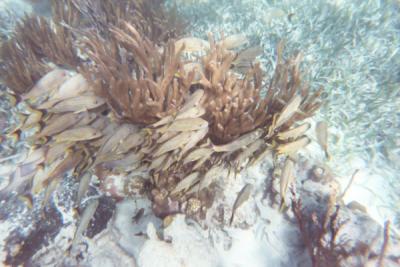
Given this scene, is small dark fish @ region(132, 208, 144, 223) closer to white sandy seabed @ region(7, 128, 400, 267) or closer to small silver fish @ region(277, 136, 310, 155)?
white sandy seabed @ region(7, 128, 400, 267)

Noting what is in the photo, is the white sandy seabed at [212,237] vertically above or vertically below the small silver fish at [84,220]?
below

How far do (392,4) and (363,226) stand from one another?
5529 millimetres

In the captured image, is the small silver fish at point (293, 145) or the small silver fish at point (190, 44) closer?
the small silver fish at point (293, 145)

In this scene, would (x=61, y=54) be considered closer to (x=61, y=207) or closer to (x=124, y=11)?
(x=124, y=11)

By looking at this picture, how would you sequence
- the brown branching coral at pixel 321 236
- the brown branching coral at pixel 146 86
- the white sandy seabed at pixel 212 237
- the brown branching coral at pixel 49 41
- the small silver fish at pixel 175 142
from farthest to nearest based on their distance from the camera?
the brown branching coral at pixel 49 41
the brown branching coral at pixel 146 86
the white sandy seabed at pixel 212 237
the small silver fish at pixel 175 142
the brown branching coral at pixel 321 236

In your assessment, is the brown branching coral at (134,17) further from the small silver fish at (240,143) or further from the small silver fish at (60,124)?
the small silver fish at (240,143)

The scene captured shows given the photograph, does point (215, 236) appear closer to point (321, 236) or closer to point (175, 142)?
point (321, 236)

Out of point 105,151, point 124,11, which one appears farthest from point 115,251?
point 124,11

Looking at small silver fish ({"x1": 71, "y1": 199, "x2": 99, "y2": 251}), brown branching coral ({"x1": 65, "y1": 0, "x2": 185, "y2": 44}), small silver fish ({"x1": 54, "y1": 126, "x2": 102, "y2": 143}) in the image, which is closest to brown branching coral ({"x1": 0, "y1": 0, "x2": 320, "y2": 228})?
small silver fish ({"x1": 54, "y1": 126, "x2": 102, "y2": 143})

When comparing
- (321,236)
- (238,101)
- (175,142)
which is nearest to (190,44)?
(238,101)

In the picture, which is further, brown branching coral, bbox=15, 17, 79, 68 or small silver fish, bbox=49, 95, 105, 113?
brown branching coral, bbox=15, 17, 79, 68

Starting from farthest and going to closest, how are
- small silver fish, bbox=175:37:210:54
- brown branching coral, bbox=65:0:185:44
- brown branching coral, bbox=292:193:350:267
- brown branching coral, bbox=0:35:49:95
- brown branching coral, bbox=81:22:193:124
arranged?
1. brown branching coral, bbox=65:0:185:44
2. brown branching coral, bbox=0:35:49:95
3. small silver fish, bbox=175:37:210:54
4. brown branching coral, bbox=81:22:193:124
5. brown branching coral, bbox=292:193:350:267

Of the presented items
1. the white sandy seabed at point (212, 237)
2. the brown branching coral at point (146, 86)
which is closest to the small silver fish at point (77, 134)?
the brown branching coral at point (146, 86)

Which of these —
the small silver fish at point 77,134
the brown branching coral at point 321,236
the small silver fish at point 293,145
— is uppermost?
the small silver fish at point 77,134
